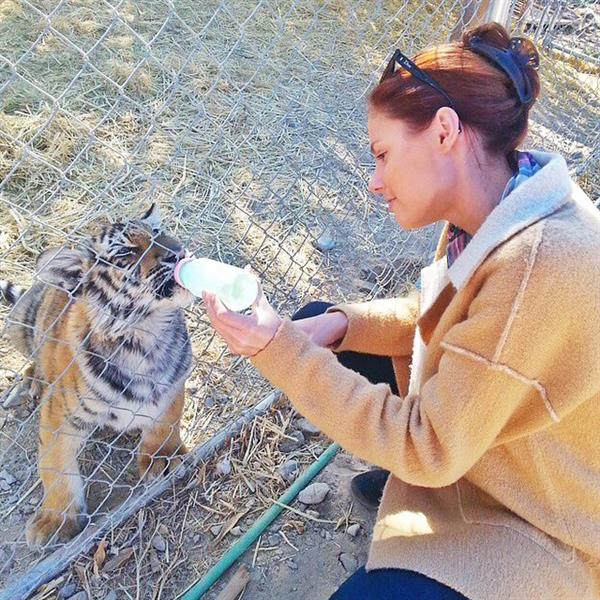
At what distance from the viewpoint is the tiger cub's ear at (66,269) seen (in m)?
2.24

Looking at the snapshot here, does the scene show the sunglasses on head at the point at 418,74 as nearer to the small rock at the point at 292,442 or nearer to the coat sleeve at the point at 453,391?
the coat sleeve at the point at 453,391

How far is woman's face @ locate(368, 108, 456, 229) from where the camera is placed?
5.23ft

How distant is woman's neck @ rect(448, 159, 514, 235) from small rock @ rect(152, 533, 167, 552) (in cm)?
154

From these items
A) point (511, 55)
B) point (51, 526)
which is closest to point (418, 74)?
point (511, 55)

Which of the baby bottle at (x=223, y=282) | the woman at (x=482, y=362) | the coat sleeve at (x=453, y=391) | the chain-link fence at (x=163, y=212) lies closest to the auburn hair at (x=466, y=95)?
the woman at (x=482, y=362)

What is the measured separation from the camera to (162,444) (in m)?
2.56

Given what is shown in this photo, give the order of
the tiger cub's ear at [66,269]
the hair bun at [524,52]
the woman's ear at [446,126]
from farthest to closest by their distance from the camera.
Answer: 1. the tiger cub's ear at [66,269]
2. the hair bun at [524,52]
3. the woman's ear at [446,126]

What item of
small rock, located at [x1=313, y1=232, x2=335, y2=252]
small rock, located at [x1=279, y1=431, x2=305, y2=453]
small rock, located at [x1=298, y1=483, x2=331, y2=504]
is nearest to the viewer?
small rock, located at [x1=298, y1=483, x2=331, y2=504]

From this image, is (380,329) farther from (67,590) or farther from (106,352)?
(67,590)

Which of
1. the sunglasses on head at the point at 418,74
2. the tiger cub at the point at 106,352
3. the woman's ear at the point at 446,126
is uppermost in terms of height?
the sunglasses on head at the point at 418,74

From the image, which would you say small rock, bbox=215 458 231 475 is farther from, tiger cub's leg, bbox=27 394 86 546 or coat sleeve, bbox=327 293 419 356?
coat sleeve, bbox=327 293 419 356

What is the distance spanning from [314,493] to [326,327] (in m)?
0.74

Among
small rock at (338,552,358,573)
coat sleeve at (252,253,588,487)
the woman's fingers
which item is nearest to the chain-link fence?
small rock at (338,552,358,573)

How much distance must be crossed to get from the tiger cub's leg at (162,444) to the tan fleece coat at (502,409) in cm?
102
